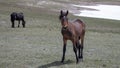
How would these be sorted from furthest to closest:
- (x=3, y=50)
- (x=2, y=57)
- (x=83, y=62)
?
(x=3, y=50)
(x=2, y=57)
(x=83, y=62)

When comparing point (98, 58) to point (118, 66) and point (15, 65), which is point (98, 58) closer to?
point (118, 66)

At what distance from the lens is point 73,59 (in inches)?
628

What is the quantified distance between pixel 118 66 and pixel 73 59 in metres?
2.40

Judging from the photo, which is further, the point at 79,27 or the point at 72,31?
the point at 79,27

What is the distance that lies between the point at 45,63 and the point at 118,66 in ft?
11.2

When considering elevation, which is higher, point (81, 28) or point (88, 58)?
point (81, 28)

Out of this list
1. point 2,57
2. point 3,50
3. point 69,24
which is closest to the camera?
point 69,24

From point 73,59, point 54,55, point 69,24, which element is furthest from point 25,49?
point 69,24

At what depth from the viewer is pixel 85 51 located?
19000 mm

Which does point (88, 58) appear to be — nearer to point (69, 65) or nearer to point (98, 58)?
point (98, 58)

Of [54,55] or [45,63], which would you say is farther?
[54,55]

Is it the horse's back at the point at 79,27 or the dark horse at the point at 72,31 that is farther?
the horse's back at the point at 79,27

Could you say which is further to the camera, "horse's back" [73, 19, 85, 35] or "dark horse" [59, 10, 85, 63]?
"horse's back" [73, 19, 85, 35]

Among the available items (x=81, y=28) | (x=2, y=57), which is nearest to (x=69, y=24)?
(x=81, y=28)
